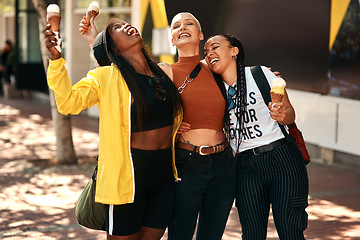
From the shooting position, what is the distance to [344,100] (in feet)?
27.5

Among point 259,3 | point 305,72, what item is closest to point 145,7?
point 259,3

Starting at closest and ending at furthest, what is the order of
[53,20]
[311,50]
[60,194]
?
[53,20] < [60,194] < [311,50]

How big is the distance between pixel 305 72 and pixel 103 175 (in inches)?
257

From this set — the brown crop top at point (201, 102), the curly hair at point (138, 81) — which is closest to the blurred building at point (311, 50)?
the brown crop top at point (201, 102)

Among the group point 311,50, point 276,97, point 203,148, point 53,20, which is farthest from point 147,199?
point 311,50

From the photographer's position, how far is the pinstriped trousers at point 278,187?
3582 mm

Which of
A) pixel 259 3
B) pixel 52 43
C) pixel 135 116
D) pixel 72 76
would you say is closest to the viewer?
pixel 52 43

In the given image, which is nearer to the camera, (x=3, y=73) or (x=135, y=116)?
(x=135, y=116)

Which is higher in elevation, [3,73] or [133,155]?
[133,155]

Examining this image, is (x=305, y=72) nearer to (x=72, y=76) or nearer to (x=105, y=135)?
A: (x=105, y=135)

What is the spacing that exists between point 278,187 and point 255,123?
1.45 ft

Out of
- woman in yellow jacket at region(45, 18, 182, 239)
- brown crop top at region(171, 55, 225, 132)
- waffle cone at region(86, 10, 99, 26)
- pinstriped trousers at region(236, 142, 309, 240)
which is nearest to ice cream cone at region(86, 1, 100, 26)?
waffle cone at region(86, 10, 99, 26)

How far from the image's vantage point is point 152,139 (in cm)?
331

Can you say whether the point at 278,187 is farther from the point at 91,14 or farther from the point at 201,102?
the point at 91,14
